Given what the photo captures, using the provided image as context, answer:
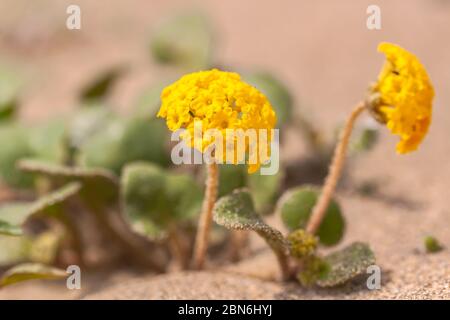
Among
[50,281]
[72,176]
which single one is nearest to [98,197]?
[72,176]

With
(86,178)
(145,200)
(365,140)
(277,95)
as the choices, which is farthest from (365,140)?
(86,178)

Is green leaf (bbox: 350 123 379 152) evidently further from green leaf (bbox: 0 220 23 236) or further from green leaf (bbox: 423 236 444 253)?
green leaf (bbox: 0 220 23 236)

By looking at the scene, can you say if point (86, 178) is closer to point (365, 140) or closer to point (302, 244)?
point (302, 244)

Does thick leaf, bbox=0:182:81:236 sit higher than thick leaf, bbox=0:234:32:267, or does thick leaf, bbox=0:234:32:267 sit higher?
thick leaf, bbox=0:182:81:236

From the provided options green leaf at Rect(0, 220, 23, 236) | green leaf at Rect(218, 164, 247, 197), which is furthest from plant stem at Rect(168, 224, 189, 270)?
green leaf at Rect(0, 220, 23, 236)

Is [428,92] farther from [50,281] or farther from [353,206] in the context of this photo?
[50,281]

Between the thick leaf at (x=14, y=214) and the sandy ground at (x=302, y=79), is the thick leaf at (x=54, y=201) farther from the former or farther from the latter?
the sandy ground at (x=302, y=79)
